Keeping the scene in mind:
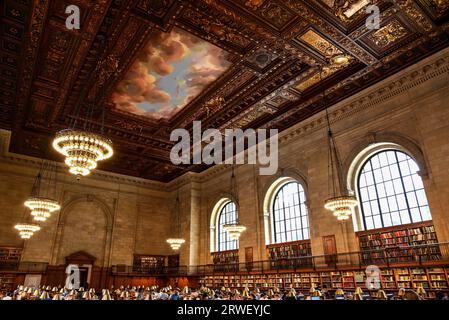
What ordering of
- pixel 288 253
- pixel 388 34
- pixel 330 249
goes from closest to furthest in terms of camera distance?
1. pixel 388 34
2. pixel 330 249
3. pixel 288 253

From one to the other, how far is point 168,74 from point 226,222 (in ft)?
28.9

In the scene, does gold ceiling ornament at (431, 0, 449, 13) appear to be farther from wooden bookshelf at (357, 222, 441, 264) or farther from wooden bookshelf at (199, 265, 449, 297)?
wooden bookshelf at (199, 265, 449, 297)

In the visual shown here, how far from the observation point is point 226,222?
616 inches

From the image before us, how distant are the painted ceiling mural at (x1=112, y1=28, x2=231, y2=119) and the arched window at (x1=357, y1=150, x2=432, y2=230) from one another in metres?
Result: 5.75

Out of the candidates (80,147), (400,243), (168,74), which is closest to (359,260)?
(400,243)

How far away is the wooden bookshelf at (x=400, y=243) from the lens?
7.81 metres

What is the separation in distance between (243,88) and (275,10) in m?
3.20

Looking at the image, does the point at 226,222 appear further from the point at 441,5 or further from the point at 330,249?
the point at 441,5

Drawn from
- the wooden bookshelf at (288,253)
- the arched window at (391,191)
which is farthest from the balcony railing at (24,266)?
the arched window at (391,191)

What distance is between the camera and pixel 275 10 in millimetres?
6898

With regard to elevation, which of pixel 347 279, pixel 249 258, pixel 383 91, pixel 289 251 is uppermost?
pixel 383 91

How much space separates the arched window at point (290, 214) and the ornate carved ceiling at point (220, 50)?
2910 millimetres

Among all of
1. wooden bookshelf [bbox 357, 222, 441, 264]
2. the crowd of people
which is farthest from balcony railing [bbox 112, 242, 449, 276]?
the crowd of people

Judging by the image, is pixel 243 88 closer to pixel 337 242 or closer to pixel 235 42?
pixel 235 42
